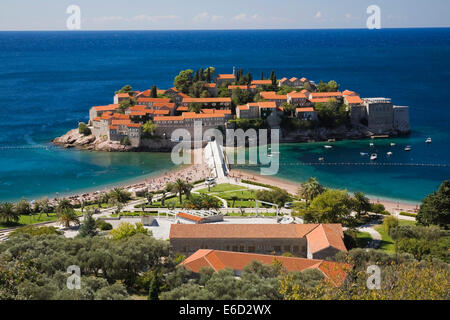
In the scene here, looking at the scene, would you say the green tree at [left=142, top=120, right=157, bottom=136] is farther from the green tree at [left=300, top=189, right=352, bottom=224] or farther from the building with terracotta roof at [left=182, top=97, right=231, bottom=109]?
the green tree at [left=300, top=189, right=352, bottom=224]

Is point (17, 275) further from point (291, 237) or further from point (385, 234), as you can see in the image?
point (385, 234)

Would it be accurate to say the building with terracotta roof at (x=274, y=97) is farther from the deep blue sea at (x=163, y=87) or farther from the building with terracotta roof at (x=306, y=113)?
the deep blue sea at (x=163, y=87)

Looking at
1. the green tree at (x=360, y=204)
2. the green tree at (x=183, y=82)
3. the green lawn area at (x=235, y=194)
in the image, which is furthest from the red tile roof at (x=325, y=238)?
the green tree at (x=183, y=82)

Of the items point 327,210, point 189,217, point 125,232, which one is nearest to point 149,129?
point 189,217

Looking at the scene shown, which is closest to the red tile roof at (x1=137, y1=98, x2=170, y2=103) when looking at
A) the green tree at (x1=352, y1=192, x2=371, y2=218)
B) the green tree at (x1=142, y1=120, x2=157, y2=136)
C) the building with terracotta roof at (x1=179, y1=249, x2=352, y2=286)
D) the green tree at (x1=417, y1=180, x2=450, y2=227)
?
the green tree at (x1=142, y1=120, x2=157, y2=136)

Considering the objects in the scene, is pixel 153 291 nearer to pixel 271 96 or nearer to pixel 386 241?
pixel 386 241
